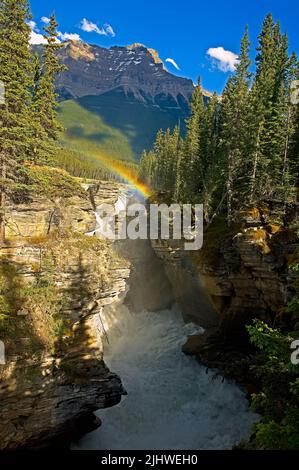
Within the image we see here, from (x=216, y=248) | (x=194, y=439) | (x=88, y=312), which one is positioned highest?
(x=216, y=248)

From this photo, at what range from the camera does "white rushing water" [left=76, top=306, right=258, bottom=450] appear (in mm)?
21109

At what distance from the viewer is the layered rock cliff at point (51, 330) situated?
1722 cm

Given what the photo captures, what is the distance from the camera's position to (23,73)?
23.1m

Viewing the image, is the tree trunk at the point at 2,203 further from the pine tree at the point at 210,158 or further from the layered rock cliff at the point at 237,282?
the pine tree at the point at 210,158

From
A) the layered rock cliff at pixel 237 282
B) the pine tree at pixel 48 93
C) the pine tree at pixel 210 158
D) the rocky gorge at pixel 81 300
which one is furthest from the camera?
the pine tree at pixel 210 158

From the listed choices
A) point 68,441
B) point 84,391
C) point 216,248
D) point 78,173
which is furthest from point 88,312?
point 78,173

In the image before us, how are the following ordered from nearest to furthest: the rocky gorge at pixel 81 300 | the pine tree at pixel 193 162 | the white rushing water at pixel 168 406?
the rocky gorge at pixel 81 300, the white rushing water at pixel 168 406, the pine tree at pixel 193 162

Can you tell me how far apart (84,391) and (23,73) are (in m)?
21.9

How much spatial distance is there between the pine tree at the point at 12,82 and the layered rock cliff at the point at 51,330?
321cm

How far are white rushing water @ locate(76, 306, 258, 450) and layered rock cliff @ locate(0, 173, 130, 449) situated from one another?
232 cm

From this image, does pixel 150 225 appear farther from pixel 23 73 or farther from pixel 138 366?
pixel 23 73

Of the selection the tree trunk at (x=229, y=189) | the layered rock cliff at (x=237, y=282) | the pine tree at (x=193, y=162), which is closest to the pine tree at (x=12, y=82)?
the layered rock cliff at (x=237, y=282)

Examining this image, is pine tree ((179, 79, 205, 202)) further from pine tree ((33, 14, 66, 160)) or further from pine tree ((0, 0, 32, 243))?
pine tree ((0, 0, 32, 243))

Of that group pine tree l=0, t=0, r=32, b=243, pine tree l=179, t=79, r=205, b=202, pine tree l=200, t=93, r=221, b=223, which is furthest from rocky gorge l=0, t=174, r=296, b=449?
pine tree l=179, t=79, r=205, b=202
